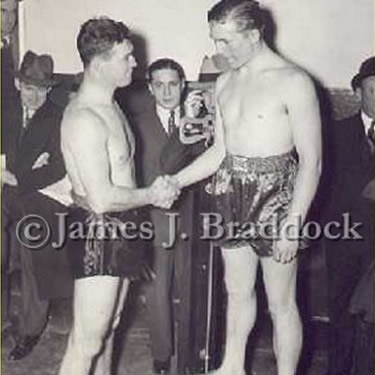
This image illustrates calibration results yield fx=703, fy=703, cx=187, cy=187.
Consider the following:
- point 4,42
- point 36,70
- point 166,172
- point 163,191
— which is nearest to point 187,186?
point 166,172

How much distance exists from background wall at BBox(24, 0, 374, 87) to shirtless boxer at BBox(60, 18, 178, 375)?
1.94 feet

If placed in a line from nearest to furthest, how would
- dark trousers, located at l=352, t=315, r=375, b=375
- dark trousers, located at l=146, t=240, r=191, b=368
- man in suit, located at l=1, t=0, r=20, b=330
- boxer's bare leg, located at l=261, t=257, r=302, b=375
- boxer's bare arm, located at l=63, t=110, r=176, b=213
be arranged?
1. boxer's bare arm, located at l=63, t=110, r=176, b=213
2. boxer's bare leg, located at l=261, t=257, r=302, b=375
3. dark trousers, located at l=352, t=315, r=375, b=375
4. dark trousers, located at l=146, t=240, r=191, b=368
5. man in suit, located at l=1, t=0, r=20, b=330

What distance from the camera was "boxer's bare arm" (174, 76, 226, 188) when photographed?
1.73 m

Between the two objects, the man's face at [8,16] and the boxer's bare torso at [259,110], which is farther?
the man's face at [8,16]

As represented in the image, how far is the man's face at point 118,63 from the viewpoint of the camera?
1580 mm

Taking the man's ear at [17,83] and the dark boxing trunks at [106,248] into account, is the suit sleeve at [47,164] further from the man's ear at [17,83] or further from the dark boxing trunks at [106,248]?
the dark boxing trunks at [106,248]

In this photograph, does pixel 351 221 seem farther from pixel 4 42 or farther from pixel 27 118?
pixel 4 42

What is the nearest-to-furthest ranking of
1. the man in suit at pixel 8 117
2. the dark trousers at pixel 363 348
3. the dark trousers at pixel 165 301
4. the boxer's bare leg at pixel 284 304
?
→ the boxer's bare leg at pixel 284 304 → the dark trousers at pixel 363 348 → the dark trousers at pixel 165 301 → the man in suit at pixel 8 117

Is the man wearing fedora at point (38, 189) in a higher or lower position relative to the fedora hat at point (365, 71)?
lower

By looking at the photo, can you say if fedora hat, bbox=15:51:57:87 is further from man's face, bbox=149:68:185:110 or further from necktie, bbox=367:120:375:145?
necktie, bbox=367:120:375:145

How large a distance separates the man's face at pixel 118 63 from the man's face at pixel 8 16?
685 millimetres

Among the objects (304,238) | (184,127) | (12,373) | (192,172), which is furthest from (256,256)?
(12,373)

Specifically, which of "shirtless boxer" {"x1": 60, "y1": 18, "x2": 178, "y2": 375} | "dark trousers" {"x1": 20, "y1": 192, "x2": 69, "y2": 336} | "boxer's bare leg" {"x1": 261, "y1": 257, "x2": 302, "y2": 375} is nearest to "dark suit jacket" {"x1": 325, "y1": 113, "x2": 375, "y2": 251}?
"boxer's bare leg" {"x1": 261, "y1": 257, "x2": 302, "y2": 375}

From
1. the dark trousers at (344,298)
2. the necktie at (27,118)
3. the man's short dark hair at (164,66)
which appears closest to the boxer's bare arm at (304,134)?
the dark trousers at (344,298)
